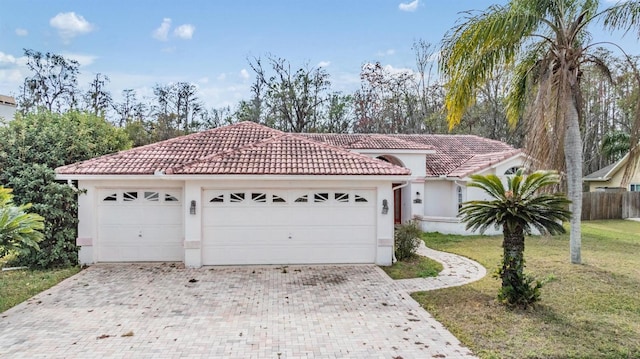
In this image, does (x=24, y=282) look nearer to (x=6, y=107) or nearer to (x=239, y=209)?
(x=239, y=209)

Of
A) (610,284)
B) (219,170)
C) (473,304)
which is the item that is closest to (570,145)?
(610,284)

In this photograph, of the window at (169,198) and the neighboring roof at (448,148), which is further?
the neighboring roof at (448,148)

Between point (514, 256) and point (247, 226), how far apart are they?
7419mm

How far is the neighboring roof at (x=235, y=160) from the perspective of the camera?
1165 cm

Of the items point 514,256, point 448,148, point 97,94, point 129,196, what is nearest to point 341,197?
point 514,256

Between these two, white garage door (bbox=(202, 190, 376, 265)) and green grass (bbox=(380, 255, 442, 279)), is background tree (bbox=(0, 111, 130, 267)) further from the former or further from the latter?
green grass (bbox=(380, 255, 442, 279))

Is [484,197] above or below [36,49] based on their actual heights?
below

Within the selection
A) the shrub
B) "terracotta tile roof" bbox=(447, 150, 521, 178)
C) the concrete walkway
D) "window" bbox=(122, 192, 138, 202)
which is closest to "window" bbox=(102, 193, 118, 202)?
"window" bbox=(122, 192, 138, 202)

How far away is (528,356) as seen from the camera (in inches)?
231

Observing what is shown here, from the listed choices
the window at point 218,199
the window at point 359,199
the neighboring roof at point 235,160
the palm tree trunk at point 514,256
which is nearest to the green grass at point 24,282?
the neighboring roof at point 235,160

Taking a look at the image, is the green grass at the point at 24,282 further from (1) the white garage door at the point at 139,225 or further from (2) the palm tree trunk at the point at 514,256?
(2) the palm tree trunk at the point at 514,256

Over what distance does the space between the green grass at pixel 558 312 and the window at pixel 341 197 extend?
3975 millimetres

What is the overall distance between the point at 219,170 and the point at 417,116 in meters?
30.9

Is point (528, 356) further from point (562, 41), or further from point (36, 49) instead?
point (36, 49)
